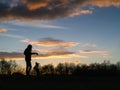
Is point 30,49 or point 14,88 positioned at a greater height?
point 30,49

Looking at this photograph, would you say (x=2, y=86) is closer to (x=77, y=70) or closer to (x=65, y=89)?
(x=65, y=89)

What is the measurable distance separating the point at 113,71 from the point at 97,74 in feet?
6.58

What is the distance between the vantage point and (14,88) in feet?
58.9

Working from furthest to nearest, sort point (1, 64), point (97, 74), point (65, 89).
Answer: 1. point (1, 64)
2. point (97, 74)
3. point (65, 89)

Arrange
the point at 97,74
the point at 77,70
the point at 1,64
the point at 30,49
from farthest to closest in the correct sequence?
the point at 1,64 → the point at 77,70 → the point at 97,74 → the point at 30,49

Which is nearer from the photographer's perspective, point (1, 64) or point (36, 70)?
point (36, 70)

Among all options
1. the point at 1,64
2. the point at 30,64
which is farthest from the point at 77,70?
the point at 1,64

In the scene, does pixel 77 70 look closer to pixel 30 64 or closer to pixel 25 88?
pixel 30 64

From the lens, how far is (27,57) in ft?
86.1

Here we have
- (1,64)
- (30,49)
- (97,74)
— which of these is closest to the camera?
(30,49)

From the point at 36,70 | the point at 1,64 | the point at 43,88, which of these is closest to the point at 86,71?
the point at 36,70

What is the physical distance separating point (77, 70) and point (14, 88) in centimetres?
1442

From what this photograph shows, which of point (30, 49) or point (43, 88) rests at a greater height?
point (30, 49)

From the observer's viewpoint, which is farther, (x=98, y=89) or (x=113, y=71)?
(x=113, y=71)
